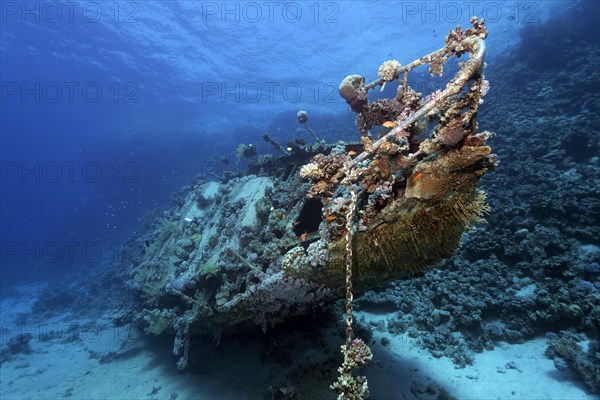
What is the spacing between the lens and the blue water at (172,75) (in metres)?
33.9

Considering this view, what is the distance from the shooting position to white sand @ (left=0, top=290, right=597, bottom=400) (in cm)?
640

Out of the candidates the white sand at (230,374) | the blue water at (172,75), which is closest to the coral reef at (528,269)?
the white sand at (230,374)

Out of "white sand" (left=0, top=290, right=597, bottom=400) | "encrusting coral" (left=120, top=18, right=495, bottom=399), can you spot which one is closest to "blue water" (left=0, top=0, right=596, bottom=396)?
"white sand" (left=0, top=290, right=597, bottom=400)

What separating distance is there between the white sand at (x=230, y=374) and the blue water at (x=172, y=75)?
1926 centimetres

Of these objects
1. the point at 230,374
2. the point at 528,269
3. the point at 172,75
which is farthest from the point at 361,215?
the point at 172,75

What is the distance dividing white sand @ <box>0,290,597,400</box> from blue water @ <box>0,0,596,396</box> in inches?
758

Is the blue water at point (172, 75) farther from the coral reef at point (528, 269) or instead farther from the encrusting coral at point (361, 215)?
the encrusting coral at point (361, 215)

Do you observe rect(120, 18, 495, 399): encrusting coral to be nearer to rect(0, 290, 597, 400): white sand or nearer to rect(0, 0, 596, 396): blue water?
rect(0, 290, 597, 400): white sand

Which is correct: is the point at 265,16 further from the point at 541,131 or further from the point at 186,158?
the point at 541,131

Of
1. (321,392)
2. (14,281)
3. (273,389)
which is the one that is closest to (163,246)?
(273,389)

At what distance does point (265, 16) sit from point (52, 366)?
121 feet

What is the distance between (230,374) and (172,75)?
44.6 m

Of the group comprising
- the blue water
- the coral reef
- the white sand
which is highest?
the blue water

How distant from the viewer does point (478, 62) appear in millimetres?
3055
